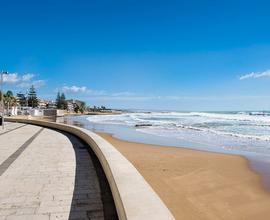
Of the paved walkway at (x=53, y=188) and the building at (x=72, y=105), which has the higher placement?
the building at (x=72, y=105)

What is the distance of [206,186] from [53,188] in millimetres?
3742

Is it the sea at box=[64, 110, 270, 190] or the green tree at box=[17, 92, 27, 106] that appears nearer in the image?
the sea at box=[64, 110, 270, 190]

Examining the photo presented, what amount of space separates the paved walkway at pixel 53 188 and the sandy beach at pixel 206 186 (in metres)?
1.53

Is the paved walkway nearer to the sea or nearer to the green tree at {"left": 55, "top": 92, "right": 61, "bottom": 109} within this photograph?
the sea

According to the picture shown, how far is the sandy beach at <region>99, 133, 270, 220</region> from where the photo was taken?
5.49m

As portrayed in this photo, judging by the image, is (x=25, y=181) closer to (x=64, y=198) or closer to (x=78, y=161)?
(x=64, y=198)

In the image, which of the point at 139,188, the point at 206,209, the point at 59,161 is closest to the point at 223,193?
the point at 206,209

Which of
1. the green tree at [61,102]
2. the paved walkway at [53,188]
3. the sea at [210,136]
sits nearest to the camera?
the paved walkway at [53,188]

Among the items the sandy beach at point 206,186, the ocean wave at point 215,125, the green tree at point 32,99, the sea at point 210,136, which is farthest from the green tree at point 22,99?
the sandy beach at point 206,186

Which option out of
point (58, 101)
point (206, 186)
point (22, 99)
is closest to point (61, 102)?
point (58, 101)

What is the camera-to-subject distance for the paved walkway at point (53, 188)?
416 cm

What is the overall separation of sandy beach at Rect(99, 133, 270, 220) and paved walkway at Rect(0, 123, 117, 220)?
1.53 meters

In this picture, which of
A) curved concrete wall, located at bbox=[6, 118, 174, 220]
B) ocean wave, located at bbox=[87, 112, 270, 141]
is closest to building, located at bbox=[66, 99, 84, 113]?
ocean wave, located at bbox=[87, 112, 270, 141]

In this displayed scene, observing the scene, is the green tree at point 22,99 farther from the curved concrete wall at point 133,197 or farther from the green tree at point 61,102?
the curved concrete wall at point 133,197
